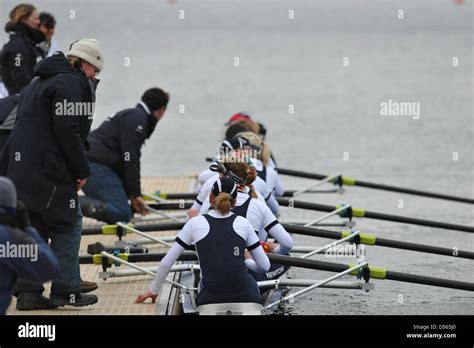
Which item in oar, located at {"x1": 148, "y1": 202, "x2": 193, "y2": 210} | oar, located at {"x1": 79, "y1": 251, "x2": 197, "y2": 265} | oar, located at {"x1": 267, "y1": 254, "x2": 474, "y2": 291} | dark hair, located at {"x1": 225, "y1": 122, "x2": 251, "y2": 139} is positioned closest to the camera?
oar, located at {"x1": 267, "y1": 254, "x2": 474, "y2": 291}

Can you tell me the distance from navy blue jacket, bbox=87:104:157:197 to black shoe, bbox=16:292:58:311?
334 centimetres

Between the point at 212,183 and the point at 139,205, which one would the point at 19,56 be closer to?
the point at 139,205

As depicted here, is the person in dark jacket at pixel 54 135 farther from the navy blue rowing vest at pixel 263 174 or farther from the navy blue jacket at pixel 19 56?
the navy blue jacket at pixel 19 56

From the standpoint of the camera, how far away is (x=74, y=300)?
10.5 m

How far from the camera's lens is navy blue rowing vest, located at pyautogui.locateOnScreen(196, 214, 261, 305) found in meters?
9.70

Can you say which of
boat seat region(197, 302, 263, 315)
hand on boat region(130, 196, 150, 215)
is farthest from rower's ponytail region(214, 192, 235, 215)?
hand on boat region(130, 196, 150, 215)

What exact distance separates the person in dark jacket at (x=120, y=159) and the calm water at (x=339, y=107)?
212 cm

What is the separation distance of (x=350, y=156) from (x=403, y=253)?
31.0 ft

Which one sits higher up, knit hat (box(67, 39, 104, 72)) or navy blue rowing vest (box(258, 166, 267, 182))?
knit hat (box(67, 39, 104, 72))

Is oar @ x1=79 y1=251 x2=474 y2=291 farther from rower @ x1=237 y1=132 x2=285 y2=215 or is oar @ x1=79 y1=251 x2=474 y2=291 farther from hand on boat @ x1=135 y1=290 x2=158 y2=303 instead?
rower @ x1=237 y1=132 x2=285 y2=215

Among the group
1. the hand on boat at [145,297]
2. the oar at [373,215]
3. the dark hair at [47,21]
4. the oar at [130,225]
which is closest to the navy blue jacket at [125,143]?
the oar at [130,225]

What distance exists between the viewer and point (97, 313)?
10492mm

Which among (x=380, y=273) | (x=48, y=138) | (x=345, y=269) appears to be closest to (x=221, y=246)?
(x=48, y=138)

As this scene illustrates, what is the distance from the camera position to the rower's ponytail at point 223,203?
9.68m
